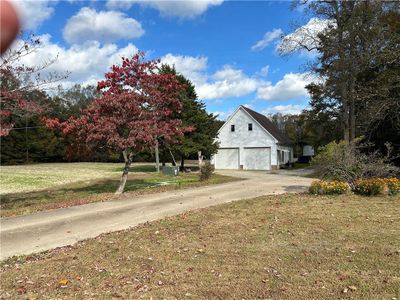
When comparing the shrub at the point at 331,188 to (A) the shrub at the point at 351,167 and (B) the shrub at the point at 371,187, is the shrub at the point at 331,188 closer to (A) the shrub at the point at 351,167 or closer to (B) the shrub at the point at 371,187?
(B) the shrub at the point at 371,187

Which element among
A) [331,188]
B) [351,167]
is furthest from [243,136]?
[331,188]

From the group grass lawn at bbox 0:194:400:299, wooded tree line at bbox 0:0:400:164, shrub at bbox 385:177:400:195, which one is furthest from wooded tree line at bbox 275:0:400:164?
grass lawn at bbox 0:194:400:299

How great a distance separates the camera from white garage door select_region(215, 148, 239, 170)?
Answer: 3888cm

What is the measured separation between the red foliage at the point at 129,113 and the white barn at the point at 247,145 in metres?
22.1

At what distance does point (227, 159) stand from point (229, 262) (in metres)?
33.3

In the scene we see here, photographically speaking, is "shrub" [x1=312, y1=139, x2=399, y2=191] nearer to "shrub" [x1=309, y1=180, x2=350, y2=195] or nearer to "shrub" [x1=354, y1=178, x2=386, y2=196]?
"shrub" [x1=354, y1=178, x2=386, y2=196]

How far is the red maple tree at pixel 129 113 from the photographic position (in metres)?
15.0

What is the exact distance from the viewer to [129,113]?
611 inches

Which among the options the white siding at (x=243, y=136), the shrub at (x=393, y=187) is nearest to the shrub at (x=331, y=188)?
the shrub at (x=393, y=187)

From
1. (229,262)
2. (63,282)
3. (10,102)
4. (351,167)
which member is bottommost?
(63,282)

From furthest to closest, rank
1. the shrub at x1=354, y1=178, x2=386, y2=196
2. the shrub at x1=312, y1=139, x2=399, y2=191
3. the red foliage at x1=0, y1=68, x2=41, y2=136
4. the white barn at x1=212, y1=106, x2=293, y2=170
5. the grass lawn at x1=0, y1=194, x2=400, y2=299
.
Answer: the white barn at x1=212, y1=106, x2=293, y2=170 < the shrub at x1=312, y1=139, x2=399, y2=191 < the shrub at x1=354, y1=178, x2=386, y2=196 < the red foliage at x1=0, y1=68, x2=41, y2=136 < the grass lawn at x1=0, y1=194, x2=400, y2=299

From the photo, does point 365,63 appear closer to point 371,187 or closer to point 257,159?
point 371,187

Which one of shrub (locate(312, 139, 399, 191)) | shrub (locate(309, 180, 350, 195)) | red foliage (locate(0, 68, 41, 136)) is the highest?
red foliage (locate(0, 68, 41, 136))

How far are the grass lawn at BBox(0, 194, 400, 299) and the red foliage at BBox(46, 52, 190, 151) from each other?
248 inches
